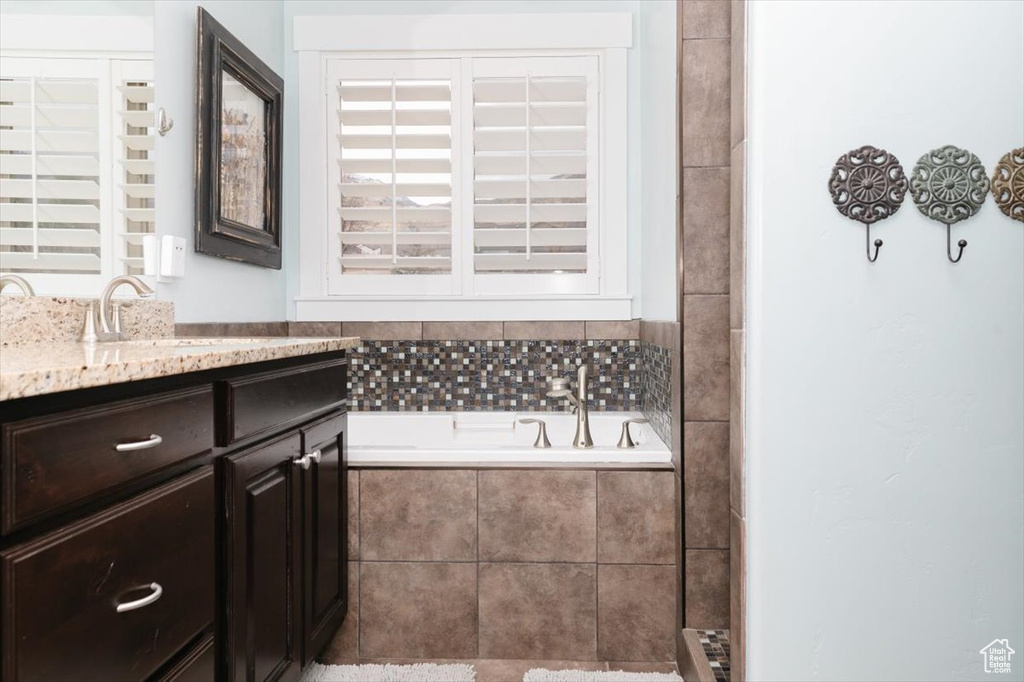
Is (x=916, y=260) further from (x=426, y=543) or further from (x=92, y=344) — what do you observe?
(x=92, y=344)

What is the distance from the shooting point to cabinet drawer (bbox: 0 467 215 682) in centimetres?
79

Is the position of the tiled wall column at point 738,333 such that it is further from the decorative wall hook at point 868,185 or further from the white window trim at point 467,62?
the white window trim at point 467,62

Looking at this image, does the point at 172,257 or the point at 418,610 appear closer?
the point at 172,257

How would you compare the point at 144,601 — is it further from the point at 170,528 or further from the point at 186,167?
the point at 186,167

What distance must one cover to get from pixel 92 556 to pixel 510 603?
1388 millimetres

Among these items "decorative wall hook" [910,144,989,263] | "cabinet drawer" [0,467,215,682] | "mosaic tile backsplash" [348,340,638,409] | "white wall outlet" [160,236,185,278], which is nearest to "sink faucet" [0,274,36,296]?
"white wall outlet" [160,236,185,278]

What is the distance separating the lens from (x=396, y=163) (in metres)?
2.83

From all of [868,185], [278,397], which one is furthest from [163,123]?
[868,185]

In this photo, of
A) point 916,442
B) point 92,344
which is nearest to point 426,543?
point 92,344

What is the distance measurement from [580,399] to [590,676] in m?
0.96

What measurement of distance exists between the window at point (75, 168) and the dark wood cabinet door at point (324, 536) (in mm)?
680

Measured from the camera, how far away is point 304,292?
289 centimetres

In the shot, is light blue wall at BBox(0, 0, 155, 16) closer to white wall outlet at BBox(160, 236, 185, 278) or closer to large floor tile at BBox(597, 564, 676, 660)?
white wall outlet at BBox(160, 236, 185, 278)

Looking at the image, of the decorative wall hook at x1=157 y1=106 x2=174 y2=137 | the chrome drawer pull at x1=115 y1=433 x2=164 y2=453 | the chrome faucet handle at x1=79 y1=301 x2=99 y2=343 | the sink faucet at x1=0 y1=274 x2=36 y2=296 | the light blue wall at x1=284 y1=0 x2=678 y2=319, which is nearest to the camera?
the chrome drawer pull at x1=115 y1=433 x2=164 y2=453
